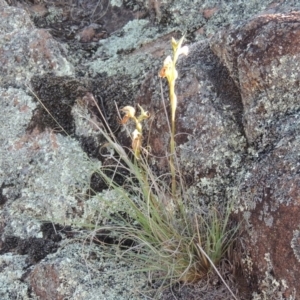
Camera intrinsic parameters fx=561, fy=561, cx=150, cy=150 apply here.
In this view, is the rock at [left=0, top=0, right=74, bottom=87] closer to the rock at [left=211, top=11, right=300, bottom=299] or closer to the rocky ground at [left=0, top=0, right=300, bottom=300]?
the rocky ground at [left=0, top=0, right=300, bottom=300]

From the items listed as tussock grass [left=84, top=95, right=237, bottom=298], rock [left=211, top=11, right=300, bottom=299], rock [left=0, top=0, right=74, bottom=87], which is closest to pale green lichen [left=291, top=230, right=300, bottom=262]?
rock [left=211, top=11, right=300, bottom=299]

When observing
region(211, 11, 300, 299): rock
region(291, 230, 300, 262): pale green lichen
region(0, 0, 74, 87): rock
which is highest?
region(0, 0, 74, 87): rock

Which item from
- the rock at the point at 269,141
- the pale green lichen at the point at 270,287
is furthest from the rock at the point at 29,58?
the pale green lichen at the point at 270,287

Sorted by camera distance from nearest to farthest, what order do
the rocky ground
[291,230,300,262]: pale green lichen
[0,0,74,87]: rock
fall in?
[291,230,300,262]: pale green lichen
the rocky ground
[0,0,74,87]: rock

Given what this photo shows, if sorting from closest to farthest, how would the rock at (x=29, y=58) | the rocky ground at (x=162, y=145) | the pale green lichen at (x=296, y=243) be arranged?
1. the pale green lichen at (x=296, y=243)
2. the rocky ground at (x=162, y=145)
3. the rock at (x=29, y=58)

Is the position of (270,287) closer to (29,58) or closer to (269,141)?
(269,141)

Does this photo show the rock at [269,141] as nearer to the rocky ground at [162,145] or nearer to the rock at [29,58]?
the rocky ground at [162,145]

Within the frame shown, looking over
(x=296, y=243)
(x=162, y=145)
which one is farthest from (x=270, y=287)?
(x=162, y=145)
